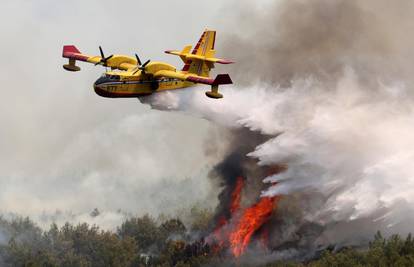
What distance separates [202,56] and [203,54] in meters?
0.27

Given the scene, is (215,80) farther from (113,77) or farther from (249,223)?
(249,223)

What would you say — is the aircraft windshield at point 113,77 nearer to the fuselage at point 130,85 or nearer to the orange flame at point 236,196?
the fuselage at point 130,85

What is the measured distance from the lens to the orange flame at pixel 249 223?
280 feet

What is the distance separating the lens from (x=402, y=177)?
8006 centimetres

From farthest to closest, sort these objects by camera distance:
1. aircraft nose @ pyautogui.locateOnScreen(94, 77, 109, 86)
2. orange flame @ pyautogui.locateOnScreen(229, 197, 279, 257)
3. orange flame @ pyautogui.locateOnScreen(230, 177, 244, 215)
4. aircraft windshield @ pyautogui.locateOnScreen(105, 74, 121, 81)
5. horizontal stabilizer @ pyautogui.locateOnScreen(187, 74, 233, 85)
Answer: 1. orange flame @ pyautogui.locateOnScreen(230, 177, 244, 215)
2. orange flame @ pyautogui.locateOnScreen(229, 197, 279, 257)
3. aircraft windshield @ pyautogui.locateOnScreen(105, 74, 121, 81)
4. aircraft nose @ pyautogui.locateOnScreen(94, 77, 109, 86)
5. horizontal stabilizer @ pyautogui.locateOnScreen(187, 74, 233, 85)

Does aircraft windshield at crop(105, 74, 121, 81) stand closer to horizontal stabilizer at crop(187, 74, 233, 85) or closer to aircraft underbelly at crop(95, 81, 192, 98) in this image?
aircraft underbelly at crop(95, 81, 192, 98)

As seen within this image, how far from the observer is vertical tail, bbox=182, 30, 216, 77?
83562 millimetres

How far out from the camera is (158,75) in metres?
79.7

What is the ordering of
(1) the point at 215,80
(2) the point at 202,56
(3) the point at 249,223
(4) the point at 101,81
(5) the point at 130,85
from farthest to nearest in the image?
(3) the point at 249,223, (2) the point at 202,56, (5) the point at 130,85, (4) the point at 101,81, (1) the point at 215,80

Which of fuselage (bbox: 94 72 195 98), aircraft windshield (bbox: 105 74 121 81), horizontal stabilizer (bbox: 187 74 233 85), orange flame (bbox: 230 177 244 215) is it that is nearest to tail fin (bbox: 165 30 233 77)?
fuselage (bbox: 94 72 195 98)

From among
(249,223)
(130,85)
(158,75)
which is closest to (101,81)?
(130,85)

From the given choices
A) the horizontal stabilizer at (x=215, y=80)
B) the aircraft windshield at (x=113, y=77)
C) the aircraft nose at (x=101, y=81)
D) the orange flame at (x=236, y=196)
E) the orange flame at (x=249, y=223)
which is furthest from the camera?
the orange flame at (x=236, y=196)

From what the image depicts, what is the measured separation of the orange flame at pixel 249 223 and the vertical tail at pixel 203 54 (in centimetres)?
1147

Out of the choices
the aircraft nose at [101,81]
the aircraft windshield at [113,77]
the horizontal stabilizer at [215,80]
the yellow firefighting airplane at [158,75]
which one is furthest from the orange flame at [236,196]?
the aircraft nose at [101,81]
